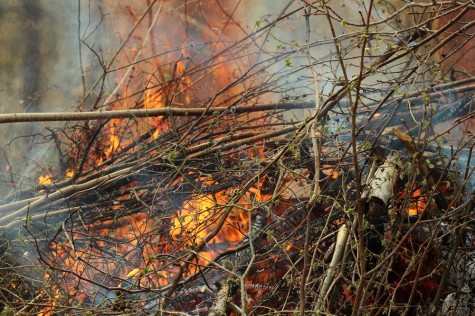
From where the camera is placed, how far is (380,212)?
16.2 ft

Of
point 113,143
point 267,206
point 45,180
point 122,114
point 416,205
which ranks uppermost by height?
point 122,114

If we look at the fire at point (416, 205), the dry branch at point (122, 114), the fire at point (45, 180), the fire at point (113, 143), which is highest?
the dry branch at point (122, 114)

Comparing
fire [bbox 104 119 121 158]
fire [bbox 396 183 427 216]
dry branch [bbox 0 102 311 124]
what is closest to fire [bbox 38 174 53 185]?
fire [bbox 104 119 121 158]

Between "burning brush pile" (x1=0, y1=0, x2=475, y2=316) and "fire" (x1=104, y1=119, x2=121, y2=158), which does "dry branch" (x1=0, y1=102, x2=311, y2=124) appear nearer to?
"burning brush pile" (x1=0, y1=0, x2=475, y2=316)

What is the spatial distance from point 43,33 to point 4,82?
3.76ft

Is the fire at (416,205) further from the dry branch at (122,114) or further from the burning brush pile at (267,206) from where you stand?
the dry branch at (122,114)

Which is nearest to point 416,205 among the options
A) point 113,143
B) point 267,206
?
point 267,206

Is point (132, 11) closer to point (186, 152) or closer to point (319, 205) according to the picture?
point (186, 152)

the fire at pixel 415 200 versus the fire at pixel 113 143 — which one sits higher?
the fire at pixel 113 143

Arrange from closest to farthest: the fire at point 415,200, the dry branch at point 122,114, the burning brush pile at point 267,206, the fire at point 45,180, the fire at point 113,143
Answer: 1. the burning brush pile at point 267,206
2. the fire at point 415,200
3. the dry branch at point 122,114
4. the fire at point 45,180
5. the fire at point 113,143

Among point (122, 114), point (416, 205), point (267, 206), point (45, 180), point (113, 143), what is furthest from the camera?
point (113, 143)

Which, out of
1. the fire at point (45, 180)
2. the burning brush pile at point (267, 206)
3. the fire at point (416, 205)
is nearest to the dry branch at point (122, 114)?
the burning brush pile at point (267, 206)

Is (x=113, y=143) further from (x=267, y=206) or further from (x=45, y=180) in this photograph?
(x=267, y=206)

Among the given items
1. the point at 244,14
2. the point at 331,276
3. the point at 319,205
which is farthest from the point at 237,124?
the point at 244,14
